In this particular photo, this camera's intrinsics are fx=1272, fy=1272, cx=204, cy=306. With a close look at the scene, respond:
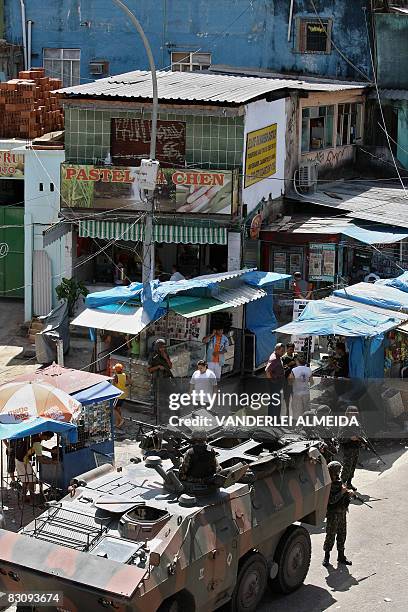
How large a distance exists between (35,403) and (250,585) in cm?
435

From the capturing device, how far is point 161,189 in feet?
92.7

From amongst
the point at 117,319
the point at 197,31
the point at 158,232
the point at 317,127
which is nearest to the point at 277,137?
the point at 317,127

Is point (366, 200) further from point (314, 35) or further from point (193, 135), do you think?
point (314, 35)

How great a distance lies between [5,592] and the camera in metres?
14.3

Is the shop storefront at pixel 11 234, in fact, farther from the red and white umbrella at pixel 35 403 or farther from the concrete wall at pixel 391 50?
the red and white umbrella at pixel 35 403

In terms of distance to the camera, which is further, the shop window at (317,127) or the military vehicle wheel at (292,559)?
the shop window at (317,127)

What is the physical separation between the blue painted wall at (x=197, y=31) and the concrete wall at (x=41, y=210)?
11885mm

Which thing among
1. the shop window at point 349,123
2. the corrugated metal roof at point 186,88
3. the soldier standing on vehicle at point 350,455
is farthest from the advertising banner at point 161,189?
the soldier standing on vehicle at point 350,455

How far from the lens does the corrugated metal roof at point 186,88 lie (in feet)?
91.9

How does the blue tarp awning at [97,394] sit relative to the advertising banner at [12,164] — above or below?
below

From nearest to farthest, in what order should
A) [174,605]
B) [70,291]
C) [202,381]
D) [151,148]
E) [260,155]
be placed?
[174,605] < [202,381] < [151,148] < [70,291] < [260,155]

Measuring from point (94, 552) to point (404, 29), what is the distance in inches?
1030

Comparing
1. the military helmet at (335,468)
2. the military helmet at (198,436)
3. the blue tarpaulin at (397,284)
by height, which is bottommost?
the military helmet at (335,468)

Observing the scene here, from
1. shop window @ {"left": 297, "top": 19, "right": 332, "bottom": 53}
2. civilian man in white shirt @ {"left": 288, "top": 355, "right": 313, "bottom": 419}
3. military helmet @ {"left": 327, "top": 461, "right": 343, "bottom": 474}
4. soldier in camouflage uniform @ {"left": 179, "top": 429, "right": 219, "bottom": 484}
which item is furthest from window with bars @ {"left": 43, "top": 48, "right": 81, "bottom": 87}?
soldier in camouflage uniform @ {"left": 179, "top": 429, "right": 219, "bottom": 484}
